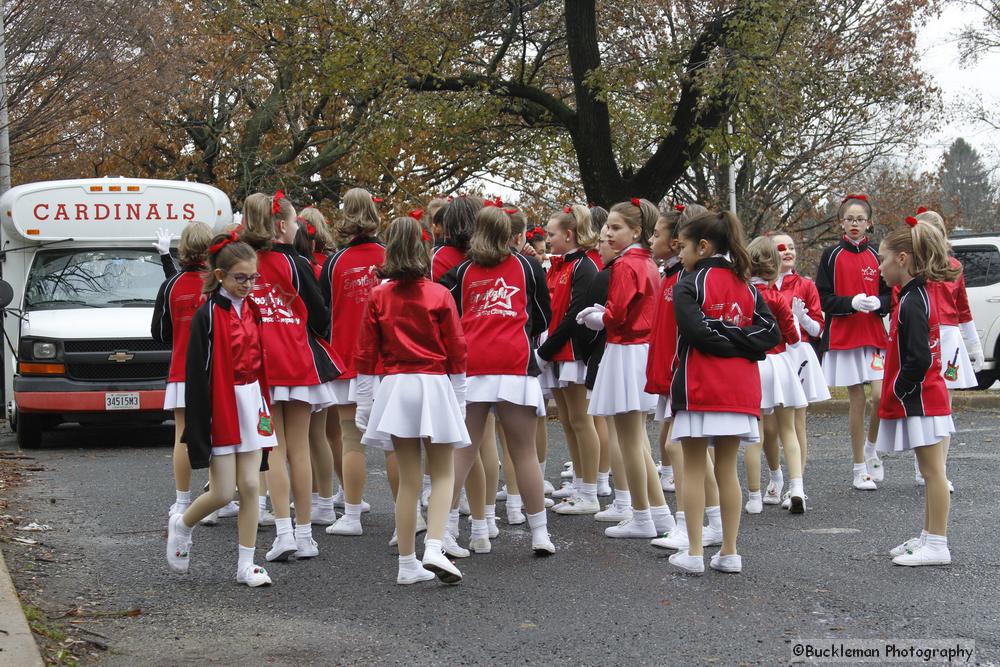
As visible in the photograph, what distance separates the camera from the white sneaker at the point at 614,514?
7.62 m

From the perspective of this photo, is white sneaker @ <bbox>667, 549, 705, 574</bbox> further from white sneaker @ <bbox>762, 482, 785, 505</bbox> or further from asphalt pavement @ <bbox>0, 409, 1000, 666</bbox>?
white sneaker @ <bbox>762, 482, 785, 505</bbox>

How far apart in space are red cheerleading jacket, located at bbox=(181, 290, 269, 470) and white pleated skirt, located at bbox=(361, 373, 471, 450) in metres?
0.67

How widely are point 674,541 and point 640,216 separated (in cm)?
186

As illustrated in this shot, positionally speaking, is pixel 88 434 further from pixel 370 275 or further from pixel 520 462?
pixel 520 462

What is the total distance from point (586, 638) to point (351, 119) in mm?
21372

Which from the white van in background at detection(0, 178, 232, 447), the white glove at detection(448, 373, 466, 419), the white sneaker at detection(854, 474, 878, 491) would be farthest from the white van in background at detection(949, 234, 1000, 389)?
the white glove at detection(448, 373, 466, 419)

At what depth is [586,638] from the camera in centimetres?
505

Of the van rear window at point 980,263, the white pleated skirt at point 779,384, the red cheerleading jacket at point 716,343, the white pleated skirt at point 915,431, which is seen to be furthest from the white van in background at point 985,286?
the red cheerleading jacket at point 716,343

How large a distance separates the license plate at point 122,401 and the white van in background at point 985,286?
10.8m

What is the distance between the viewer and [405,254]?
19.6ft

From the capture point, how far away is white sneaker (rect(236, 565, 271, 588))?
6043mm

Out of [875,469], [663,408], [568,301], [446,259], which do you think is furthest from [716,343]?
[875,469]

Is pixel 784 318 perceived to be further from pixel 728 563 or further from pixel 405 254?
pixel 405 254

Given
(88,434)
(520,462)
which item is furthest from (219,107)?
(520,462)
